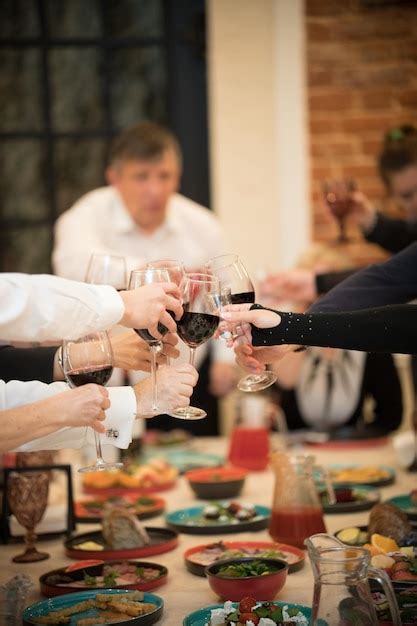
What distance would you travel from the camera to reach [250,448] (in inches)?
121

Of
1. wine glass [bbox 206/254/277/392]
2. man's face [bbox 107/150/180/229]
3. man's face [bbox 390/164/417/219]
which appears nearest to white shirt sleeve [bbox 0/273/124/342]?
wine glass [bbox 206/254/277/392]

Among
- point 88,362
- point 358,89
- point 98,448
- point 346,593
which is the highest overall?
point 358,89

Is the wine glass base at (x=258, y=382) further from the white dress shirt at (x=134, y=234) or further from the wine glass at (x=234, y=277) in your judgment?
the white dress shirt at (x=134, y=234)

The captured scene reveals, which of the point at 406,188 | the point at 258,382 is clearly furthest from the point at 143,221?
the point at 258,382

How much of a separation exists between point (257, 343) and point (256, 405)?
135 cm

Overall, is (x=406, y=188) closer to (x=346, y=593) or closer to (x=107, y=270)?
(x=107, y=270)

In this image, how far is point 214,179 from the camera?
16.1 feet

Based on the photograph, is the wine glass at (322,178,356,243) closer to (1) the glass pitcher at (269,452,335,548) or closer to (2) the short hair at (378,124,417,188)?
(2) the short hair at (378,124,417,188)

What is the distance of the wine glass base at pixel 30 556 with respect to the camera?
215cm

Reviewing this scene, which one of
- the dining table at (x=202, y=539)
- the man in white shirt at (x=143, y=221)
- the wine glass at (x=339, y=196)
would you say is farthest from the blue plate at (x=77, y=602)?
the man in white shirt at (x=143, y=221)

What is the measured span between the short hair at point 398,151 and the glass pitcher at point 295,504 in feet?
4.95

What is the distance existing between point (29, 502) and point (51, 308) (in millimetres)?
595

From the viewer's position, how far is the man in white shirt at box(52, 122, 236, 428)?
12.8 feet

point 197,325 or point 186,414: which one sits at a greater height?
point 197,325
